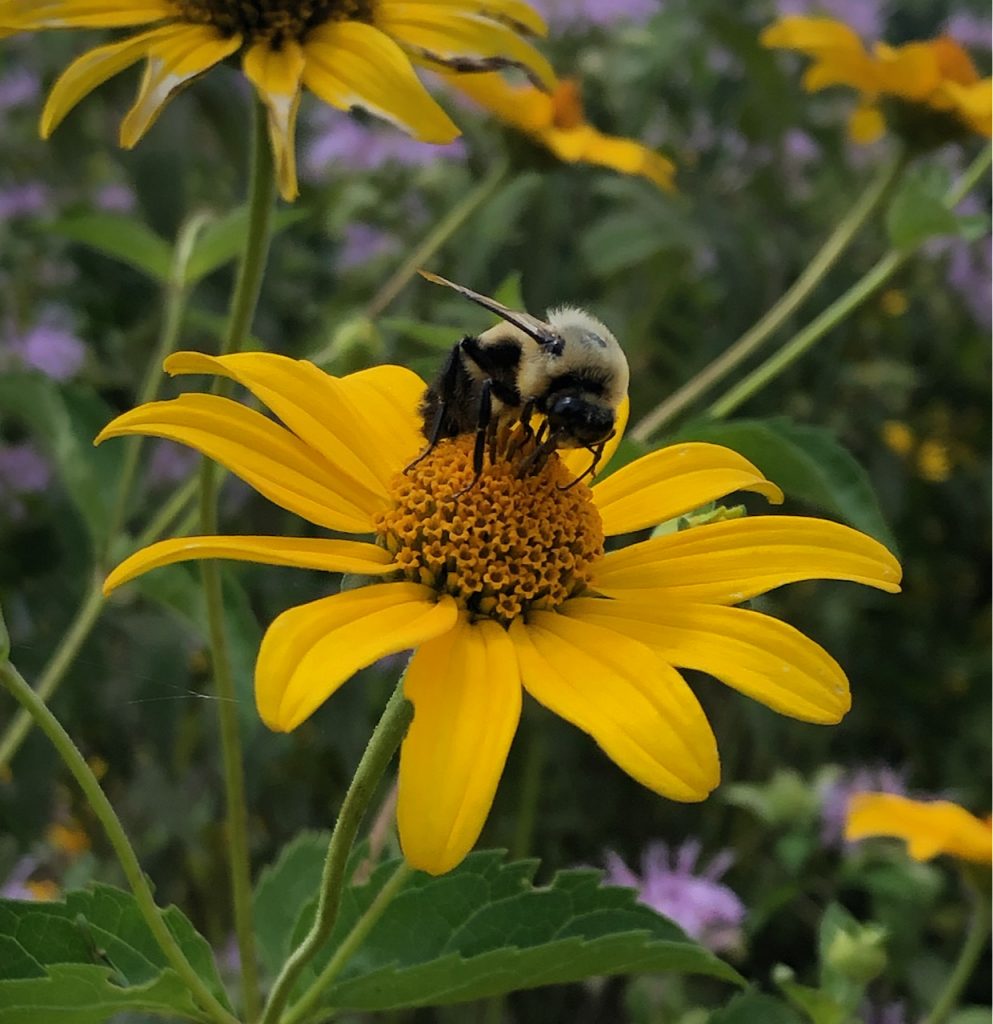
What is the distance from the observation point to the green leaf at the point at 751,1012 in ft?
2.31

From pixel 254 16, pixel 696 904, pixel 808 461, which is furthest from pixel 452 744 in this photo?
pixel 696 904

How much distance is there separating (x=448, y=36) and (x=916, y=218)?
417mm

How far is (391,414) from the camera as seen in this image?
25.3 inches

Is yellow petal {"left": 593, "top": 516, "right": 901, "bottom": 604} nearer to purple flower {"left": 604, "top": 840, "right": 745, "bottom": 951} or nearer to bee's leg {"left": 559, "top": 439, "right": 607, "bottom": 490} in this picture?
bee's leg {"left": 559, "top": 439, "right": 607, "bottom": 490}

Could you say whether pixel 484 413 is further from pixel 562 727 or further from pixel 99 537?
pixel 562 727

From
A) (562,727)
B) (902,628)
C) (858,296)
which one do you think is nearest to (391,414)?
(858,296)

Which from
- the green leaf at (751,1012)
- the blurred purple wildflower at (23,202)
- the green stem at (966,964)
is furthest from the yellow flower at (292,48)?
the blurred purple wildflower at (23,202)

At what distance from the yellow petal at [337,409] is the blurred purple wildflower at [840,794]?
76cm

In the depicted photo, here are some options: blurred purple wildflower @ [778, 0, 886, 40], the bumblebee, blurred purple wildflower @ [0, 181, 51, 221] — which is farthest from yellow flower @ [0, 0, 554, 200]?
blurred purple wildflower @ [778, 0, 886, 40]

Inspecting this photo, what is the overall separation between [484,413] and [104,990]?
0.30m

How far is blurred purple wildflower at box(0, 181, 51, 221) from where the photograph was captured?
1480mm

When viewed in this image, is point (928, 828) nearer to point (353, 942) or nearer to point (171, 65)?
point (353, 942)

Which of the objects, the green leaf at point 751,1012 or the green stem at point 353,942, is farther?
the green leaf at point 751,1012

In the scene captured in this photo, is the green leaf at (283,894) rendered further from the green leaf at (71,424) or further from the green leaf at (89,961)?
the green leaf at (71,424)
